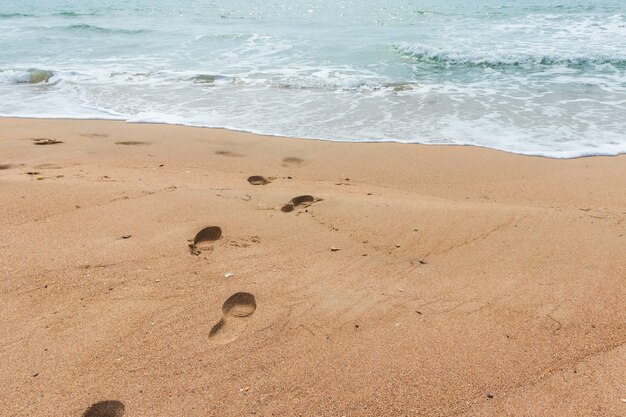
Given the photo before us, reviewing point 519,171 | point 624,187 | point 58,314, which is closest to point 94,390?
point 58,314

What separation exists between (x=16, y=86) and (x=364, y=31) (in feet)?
30.2

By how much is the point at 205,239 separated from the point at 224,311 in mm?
804

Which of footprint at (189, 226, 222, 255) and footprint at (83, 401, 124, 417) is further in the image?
footprint at (189, 226, 222, 255)

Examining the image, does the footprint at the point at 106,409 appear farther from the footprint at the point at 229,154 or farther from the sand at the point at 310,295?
the footprint at the point at 229,154

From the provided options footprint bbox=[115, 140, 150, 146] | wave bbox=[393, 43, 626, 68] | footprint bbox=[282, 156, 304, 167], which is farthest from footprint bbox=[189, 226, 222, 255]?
wave bbox=[393, 43, 626, 68]

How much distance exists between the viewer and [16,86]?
328 inches

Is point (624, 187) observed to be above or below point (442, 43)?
below

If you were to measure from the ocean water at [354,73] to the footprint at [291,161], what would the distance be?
0.83 meters

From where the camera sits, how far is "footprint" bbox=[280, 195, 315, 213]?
11.6 ft

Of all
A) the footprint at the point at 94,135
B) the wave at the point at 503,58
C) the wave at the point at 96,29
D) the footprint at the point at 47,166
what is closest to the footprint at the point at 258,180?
the footprint at the point at 47,166

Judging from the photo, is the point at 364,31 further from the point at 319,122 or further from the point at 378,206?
the point at 378,206

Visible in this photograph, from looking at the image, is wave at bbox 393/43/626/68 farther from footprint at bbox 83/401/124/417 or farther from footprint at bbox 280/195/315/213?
footprint at bbox 83/401/124/417

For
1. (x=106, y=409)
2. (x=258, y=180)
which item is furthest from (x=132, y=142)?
(x=106, y=409)

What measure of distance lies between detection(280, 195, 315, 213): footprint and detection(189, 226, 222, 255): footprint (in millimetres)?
596
